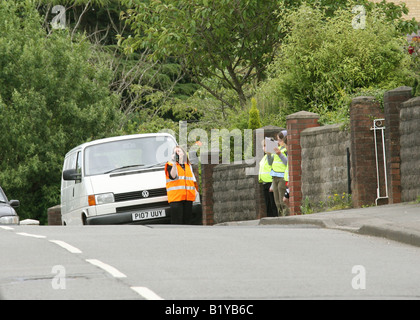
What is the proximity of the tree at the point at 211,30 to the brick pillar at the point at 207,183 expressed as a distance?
501cm

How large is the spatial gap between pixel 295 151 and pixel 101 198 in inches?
173

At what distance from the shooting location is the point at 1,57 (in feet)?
107

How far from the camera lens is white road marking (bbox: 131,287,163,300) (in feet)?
26.6

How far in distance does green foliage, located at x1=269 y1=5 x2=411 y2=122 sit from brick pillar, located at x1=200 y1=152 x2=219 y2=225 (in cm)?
244

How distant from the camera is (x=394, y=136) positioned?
60.6 ft

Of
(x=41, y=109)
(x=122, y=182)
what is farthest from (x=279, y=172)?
(x=41, y=109)

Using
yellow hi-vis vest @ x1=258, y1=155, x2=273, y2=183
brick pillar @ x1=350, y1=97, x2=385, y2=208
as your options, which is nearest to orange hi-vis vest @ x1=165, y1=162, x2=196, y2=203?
yellow hi-vis vest @ x1=258, y1=155, x2=273, y2=183

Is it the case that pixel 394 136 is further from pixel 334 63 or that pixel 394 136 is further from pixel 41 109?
pixel 41 109

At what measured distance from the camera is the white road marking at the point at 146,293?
809 cm

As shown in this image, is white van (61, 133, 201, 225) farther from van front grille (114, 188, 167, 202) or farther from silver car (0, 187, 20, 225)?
silver car (0, 187, 20, 225)

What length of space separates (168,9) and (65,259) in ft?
65.7

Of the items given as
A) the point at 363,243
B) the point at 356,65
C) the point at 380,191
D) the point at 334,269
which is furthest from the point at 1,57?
the point at 334,269

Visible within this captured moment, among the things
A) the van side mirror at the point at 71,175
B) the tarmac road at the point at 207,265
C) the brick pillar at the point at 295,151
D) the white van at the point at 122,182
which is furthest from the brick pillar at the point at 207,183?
the tarmac road at the point at 207,265

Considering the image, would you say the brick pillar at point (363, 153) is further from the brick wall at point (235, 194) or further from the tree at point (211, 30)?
the tree at point (211, 30)
